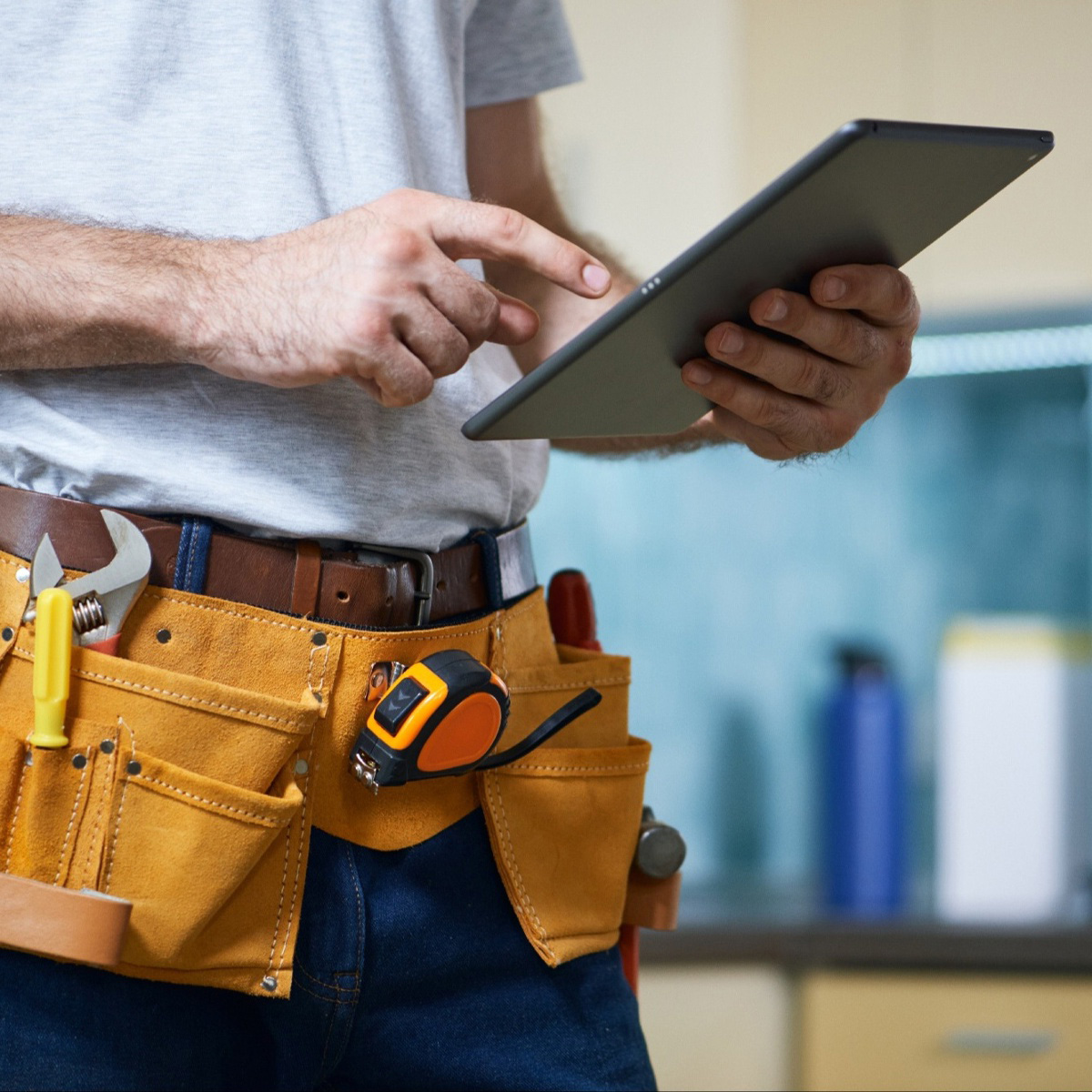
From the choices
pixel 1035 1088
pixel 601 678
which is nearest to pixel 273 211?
pixel 601 678

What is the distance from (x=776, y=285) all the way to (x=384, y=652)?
30 centimetres

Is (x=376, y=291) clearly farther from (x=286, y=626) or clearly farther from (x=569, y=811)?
(x=569, y=811)

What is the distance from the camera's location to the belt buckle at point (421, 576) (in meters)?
0.69

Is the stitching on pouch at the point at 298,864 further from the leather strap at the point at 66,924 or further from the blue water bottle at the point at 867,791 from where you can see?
the blue water bottle at the point at 867,791

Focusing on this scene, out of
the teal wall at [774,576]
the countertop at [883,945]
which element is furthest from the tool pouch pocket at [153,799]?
the teal wall at [774,576]

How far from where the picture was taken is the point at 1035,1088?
1617 millimetres

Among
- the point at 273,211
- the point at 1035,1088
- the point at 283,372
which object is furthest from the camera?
the point at 1035,1088

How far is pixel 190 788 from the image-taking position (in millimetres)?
604

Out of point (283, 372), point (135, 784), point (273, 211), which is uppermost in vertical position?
point (273, 211)

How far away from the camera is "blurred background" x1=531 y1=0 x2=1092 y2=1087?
1.65 metres

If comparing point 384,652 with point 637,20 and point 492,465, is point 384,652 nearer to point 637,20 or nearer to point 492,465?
point 492,465

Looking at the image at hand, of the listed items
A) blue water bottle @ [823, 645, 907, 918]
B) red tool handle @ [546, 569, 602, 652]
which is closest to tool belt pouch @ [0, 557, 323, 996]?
red tool handle @ [546, 569, 602, 652]

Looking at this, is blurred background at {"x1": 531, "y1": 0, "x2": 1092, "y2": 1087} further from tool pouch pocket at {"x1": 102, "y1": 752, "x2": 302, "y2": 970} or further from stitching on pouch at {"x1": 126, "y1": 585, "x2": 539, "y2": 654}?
tool pouch pocket at {"x1": 102, "y1": 752, "x2": 302, "y2": 970}

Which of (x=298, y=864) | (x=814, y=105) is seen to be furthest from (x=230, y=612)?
(x=814, y=105)
